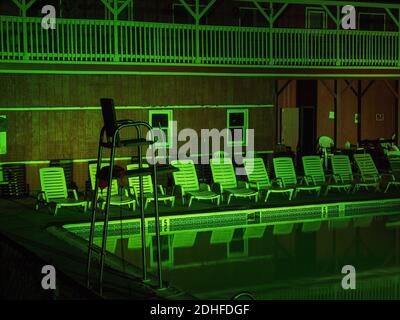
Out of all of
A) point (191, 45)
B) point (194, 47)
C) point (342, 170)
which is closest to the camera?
point (342, 170)

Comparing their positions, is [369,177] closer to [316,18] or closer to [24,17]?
[316,18]

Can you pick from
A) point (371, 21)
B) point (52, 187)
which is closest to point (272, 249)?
point (52, 187)

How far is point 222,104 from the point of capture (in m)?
19.2

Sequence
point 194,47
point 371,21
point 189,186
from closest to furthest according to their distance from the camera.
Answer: point 189,186
point 194,47
point 371,21

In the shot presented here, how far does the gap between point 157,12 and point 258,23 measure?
3.50m

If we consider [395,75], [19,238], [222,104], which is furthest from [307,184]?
[19,238]

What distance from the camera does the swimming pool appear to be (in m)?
10.6

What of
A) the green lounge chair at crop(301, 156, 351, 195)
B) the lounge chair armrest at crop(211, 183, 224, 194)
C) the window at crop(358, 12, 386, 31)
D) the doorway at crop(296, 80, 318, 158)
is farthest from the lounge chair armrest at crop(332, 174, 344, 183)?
the window at crop(358, 12, 386, 31)

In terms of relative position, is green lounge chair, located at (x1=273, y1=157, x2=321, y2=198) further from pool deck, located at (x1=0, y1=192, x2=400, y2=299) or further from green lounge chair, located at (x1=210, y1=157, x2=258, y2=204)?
green lounge chair, located at (x1=210, y1=157, x2=258, y2=204)

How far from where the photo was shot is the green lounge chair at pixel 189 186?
15.5 m

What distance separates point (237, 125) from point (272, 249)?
23.0 feet

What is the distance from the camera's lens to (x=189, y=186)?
1595 centimetres
